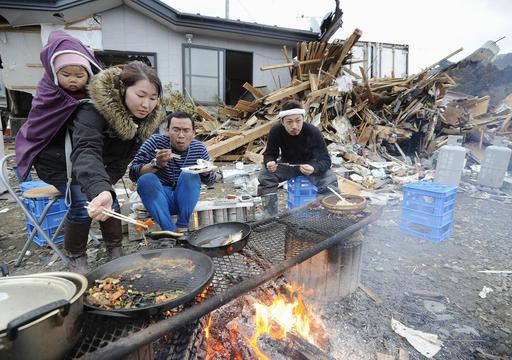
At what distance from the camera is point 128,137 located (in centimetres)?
244

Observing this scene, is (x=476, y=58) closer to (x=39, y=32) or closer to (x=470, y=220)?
(x=470, y=220)

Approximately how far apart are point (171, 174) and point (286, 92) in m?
6.25

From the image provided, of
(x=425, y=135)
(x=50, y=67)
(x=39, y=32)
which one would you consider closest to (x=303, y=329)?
(x=50, y=67)

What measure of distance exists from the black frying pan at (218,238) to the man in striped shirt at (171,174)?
1.17m

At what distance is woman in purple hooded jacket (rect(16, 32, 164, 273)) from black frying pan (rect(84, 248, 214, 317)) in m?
0.36

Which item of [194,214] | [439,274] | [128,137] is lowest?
[439,274]

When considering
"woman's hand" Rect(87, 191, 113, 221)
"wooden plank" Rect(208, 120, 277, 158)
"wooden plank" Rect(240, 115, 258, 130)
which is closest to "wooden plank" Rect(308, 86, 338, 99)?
"wooden plank" Rect(208, 120, 277, 158)

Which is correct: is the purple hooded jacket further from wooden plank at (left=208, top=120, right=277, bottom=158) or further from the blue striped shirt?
wooden plank at (left=208, top=120, right=277, bottom=158)

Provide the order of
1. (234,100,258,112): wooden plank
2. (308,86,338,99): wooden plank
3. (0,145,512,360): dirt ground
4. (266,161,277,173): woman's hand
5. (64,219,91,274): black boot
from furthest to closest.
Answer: (234,100,258,112): wooden plank < (308,86,338,99): wooden plank < (266,161,277,173): woman's hand < (64,219,91,274): black boot < (0,145,512,360): dirt ground

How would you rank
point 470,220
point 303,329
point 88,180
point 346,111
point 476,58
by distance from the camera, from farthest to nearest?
point 476,58 < point 346,111 < point 470,220 < point 303,329 < point 88,180

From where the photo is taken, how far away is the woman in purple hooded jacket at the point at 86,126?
2062mm

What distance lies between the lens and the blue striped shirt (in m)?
3.70

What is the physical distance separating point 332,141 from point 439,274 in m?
5.92

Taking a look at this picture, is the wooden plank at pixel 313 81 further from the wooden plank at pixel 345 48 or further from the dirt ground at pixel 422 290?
the dirt ground at pixel 422 290
